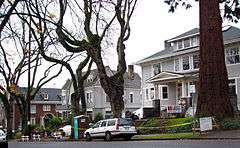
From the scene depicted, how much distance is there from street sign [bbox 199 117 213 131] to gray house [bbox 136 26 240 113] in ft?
53.9

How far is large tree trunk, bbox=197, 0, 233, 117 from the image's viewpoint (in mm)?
27281

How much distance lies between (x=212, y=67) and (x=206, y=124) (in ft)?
12.2

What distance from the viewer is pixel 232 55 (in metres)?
42.9

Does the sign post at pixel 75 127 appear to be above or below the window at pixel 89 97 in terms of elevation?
below

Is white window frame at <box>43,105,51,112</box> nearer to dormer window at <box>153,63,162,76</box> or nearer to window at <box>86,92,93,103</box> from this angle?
window at <box>86,92,93,103</box>

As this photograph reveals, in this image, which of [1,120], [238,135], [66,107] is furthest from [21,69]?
[1,120]

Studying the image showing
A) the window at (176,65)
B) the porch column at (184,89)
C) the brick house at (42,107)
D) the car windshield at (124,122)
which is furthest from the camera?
the brick house at (42,107)

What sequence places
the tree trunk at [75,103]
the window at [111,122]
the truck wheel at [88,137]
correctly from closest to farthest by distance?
the window at [111,122] → the truck wheel at [88,137] → the tree trunk at [75,103]

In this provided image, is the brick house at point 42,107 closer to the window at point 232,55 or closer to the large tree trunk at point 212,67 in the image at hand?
the window at point 232,55

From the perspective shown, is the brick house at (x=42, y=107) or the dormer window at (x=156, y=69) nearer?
the dormer window at (x=156, y=69)

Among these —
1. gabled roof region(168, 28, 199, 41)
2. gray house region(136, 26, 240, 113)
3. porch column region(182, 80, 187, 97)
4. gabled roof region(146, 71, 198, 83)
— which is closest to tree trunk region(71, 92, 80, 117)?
gray house region(136, 26, 240, 113)

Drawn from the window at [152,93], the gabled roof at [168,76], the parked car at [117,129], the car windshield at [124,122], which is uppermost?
the gabled roof at [168,76]

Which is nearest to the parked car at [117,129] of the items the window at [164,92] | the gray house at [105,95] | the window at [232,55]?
the window at [232,55]

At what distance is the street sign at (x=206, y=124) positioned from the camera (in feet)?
84.5
